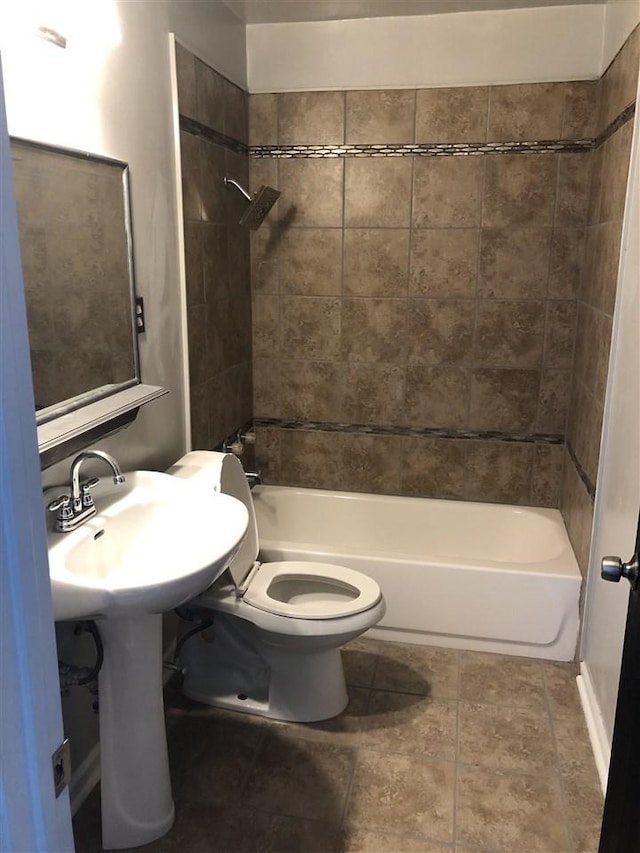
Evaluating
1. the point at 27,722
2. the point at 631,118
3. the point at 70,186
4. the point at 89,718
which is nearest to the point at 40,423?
the point at 70,186

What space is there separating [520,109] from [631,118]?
2.39 ft

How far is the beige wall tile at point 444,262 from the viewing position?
2.96 meters

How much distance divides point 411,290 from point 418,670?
1533mm

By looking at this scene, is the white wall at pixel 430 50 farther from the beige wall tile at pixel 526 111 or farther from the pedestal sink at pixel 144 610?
the pedestal sink at pixel 144 610

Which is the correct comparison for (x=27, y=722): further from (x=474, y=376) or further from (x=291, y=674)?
(x=474, y=376)

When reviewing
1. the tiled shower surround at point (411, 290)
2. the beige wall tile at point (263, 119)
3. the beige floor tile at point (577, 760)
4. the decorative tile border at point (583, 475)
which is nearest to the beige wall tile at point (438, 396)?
the tiled shower surround at point (411, 290)

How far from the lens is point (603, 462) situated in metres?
2.28

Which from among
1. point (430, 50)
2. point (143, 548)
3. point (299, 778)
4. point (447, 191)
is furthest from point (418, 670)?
point (430, 50)

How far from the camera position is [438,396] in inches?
124

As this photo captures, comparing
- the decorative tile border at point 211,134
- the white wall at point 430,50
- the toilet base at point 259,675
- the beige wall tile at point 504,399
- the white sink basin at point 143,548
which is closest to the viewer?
the white sink basin at point 143,548

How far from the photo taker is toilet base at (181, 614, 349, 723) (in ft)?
7.49

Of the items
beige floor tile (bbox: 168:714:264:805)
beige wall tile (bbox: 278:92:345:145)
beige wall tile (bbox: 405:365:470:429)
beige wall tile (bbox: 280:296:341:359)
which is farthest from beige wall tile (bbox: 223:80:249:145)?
beige floor tile (bbox: 168:714:264:805)

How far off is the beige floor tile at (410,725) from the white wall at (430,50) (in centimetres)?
233

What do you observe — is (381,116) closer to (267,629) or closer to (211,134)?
(211,134)
